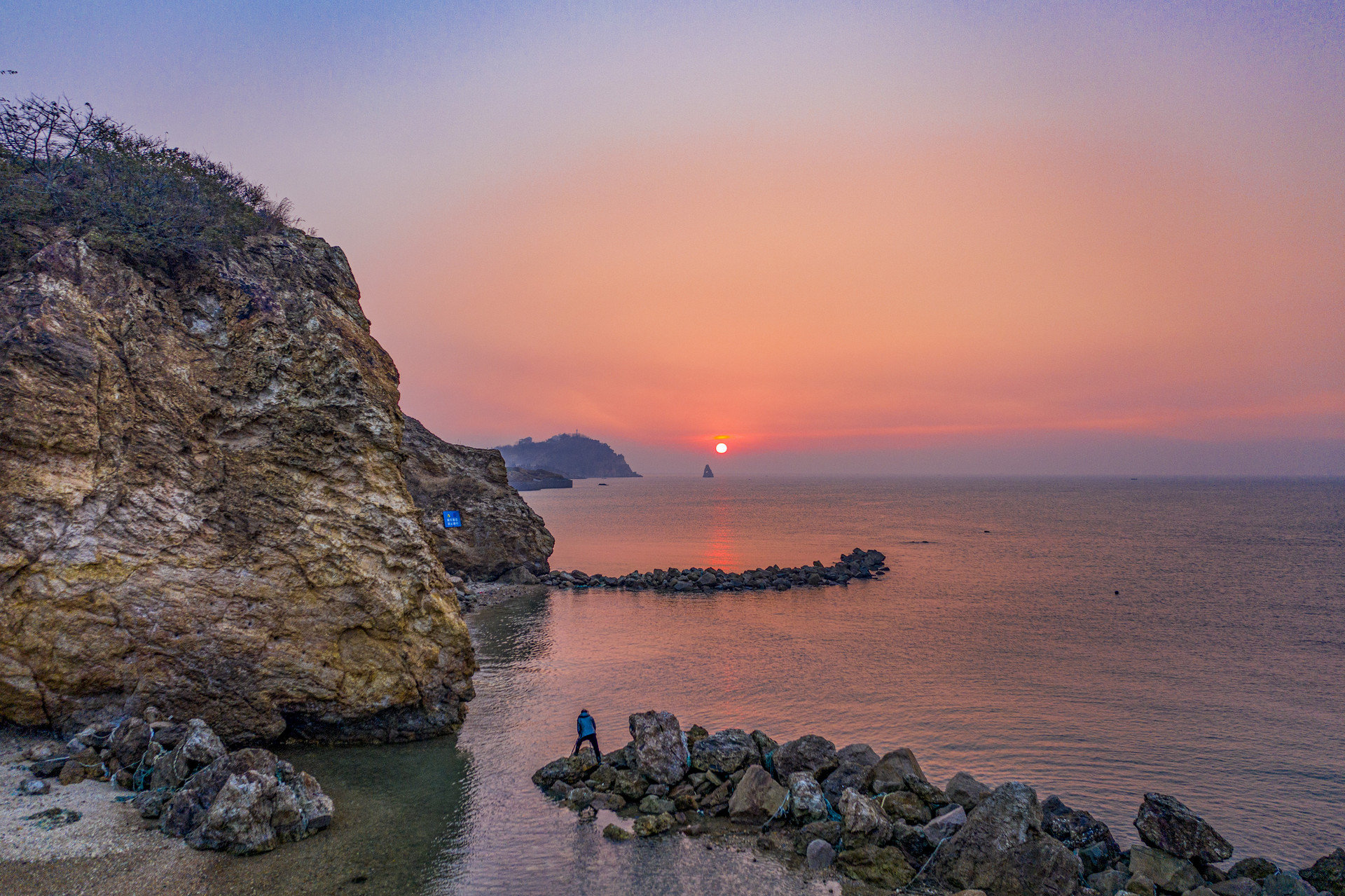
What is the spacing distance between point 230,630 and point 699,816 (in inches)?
388

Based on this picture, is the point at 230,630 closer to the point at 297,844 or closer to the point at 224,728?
the point at 224,728

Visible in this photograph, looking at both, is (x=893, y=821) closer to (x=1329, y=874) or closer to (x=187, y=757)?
(x=1329, y=874)

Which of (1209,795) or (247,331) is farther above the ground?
(247,331)

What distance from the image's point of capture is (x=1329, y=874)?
418 inches

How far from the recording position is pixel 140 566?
40.9 feet

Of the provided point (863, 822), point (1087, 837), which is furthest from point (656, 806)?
point (1087, 837)

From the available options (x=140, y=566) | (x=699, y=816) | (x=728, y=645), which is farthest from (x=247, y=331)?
(x=728, y=645)

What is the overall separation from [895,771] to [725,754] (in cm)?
344

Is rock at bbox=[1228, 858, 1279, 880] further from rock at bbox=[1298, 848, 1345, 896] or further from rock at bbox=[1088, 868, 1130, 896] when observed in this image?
rock at bbox=[1088, 868, 1130, 896]

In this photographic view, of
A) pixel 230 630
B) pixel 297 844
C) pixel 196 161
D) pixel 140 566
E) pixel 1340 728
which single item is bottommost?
pixel 1340 728

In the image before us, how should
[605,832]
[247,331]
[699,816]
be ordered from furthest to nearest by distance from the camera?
[247,331]
[699,816]
[605,832]

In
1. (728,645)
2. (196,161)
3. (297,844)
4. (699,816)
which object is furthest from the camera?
(728,645)

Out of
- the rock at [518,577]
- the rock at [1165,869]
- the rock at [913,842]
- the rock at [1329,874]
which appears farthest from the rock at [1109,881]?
the rock at [518,577]

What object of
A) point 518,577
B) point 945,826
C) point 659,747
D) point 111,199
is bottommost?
point 518,577
